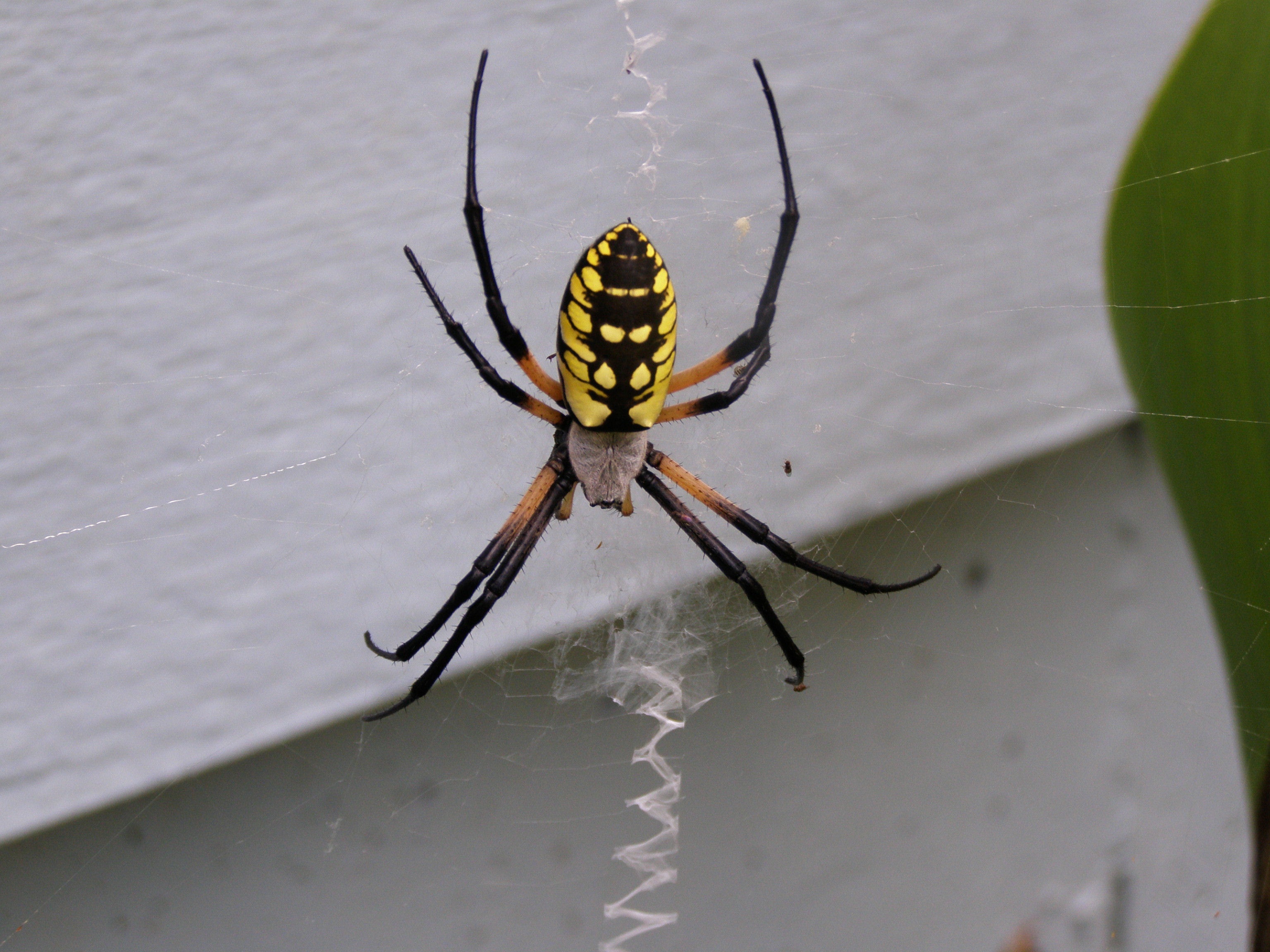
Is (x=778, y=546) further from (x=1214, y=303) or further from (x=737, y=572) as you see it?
(x=1214, y=303)

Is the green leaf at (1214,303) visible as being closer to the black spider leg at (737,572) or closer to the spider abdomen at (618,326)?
the spider abdomen at (618,326)

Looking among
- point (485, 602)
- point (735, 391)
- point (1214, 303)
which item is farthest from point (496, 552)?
point (1214, 303)

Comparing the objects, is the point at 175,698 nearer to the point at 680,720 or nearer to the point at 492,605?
the point at 492,605

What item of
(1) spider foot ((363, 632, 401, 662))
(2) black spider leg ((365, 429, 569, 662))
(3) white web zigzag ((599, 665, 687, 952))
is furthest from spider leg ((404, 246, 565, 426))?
(3) white web zigzag ((599, 665, 687, 952))

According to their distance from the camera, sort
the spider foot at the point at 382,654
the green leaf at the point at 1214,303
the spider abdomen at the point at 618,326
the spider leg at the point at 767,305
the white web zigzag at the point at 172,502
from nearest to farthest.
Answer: the green leaf at the point at 1214,303 < the spider abdomen at the point at 618,326 < the spider leg at the point at 767,305 < the spider foot at the point at 382,654 < the white web zigzag at the point at 172,502

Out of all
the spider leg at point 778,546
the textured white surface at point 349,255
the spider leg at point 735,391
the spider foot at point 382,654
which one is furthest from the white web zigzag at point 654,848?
the spider leg at point 735,391

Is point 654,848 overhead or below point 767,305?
below

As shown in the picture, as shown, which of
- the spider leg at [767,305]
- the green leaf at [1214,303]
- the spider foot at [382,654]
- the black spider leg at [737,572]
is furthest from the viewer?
the black spider leg at [737,572]

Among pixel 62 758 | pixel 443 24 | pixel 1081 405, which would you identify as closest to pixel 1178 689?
pixel 1081 405
